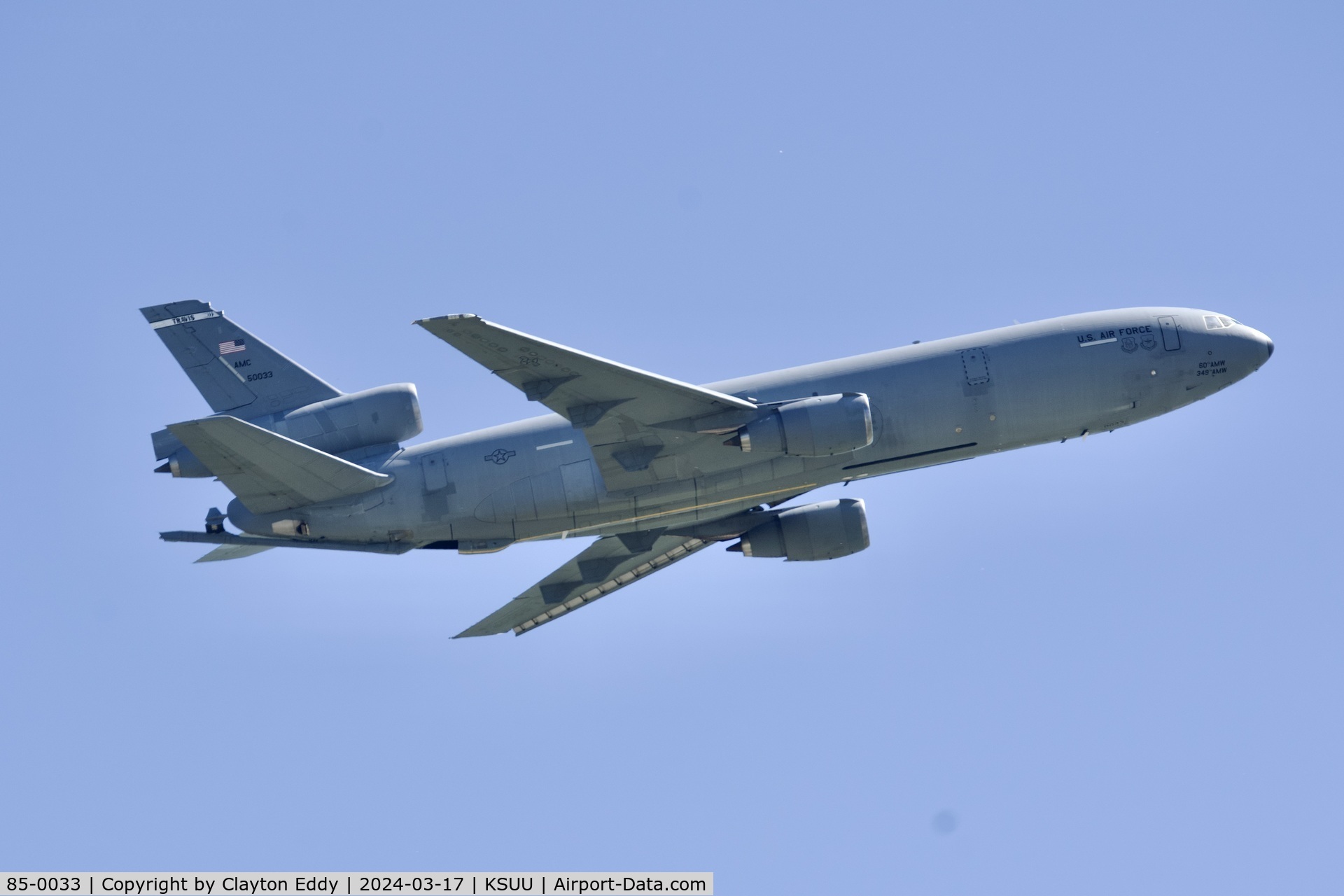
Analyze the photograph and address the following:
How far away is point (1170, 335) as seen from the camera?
41656 millimetres

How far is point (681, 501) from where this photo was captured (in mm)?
41750

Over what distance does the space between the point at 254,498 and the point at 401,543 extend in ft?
14.2

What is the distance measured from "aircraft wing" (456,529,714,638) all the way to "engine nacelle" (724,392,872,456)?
7972 mm

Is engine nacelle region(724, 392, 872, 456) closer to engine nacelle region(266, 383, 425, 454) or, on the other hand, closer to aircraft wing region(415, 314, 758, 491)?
aircraft wing region(415, 314, 758, 491)

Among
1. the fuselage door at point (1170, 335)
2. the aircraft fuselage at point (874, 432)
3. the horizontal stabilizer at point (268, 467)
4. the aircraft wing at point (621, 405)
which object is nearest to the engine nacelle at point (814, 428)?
the aircraft wing at point (621, 405)

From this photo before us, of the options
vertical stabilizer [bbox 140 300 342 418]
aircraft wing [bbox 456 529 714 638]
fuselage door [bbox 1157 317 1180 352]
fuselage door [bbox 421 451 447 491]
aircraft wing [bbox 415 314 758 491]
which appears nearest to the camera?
aircraft wing [bbox 415 314 758 491]

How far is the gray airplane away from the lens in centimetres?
3931

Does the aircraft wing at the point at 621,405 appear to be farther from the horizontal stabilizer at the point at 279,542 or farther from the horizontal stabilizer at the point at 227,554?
the horizontal stabilizer at the point at 227,554

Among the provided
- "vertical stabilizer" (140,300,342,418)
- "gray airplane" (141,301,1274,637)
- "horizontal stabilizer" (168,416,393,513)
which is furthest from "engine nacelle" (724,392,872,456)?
"vertical stabilizer" (140,300,342,418)

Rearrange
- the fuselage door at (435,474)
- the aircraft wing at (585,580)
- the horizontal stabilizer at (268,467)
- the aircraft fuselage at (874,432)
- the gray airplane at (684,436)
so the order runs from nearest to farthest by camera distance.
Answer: the horizontal stabilizer at (268,467) < the gray airplane at (684,436) < the aircraft fuselage at (874,432) < the fuselage door at (435,474) < the aircraft wing at (585,580)

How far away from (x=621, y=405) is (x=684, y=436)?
80.5 inches

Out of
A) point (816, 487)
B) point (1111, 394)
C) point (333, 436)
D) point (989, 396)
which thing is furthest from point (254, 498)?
point (1111, 394)

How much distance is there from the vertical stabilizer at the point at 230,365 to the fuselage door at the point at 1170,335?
2422cm

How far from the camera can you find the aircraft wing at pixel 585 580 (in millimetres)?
47281
